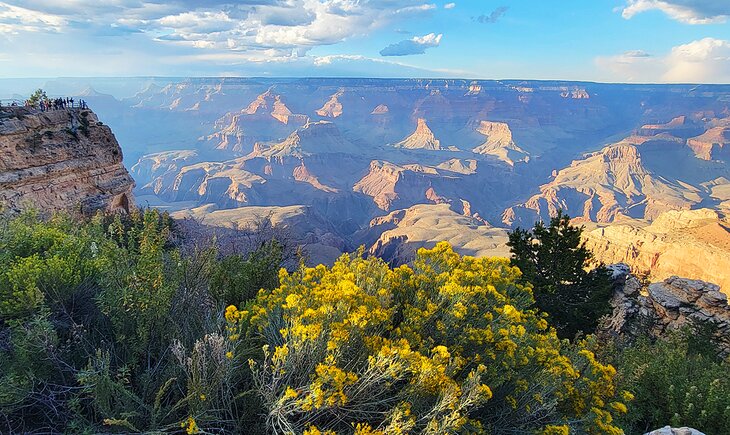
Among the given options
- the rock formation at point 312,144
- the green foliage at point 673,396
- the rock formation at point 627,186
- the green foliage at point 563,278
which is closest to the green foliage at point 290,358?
the green foliage at point 673,396

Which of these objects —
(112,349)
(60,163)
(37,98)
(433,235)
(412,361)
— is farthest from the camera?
(433,235)

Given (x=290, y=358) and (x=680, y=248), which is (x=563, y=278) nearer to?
(x=290, y=358)

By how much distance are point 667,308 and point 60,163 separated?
92.2ft

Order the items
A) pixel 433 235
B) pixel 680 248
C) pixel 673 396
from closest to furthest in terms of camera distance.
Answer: pixel 673 396 < pixel 680 248 < pixel 433 235

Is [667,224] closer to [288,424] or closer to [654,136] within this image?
[288,424]

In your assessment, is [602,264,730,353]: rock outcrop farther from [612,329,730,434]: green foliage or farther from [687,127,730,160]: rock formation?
[687,127,730,160]: rock formation

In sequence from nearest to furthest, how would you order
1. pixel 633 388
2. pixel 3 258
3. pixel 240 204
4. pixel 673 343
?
pixel 3 258
pixel 633 388
pixel 673 343
pixel 240 204

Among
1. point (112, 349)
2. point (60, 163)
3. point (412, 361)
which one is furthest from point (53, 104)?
point (412, 361)

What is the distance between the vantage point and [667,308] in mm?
16766

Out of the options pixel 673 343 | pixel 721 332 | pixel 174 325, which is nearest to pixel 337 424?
pixel 174 325

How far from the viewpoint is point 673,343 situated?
37.2 ft

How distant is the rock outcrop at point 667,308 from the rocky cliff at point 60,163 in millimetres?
23617

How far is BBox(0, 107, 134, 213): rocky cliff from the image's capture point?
52.2ft

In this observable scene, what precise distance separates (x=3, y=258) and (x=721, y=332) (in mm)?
21436
